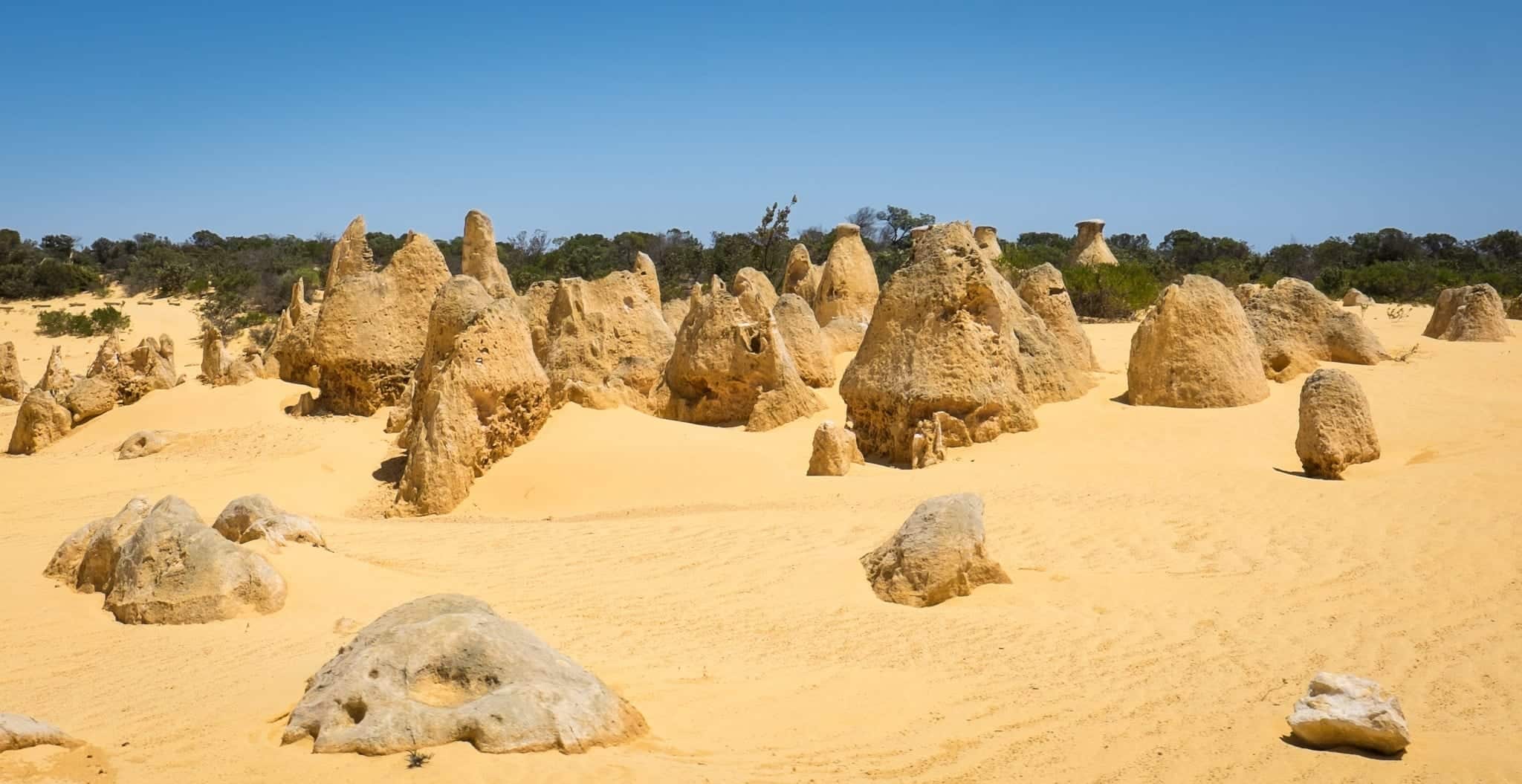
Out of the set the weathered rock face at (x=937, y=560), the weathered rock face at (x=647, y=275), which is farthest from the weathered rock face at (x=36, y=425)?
the weathered rock face at (x=937, y=560)

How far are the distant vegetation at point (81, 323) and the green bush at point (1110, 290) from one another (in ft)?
70.8

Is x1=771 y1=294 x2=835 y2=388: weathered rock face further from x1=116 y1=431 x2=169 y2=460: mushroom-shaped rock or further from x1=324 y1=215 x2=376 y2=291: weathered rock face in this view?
x1=116 y1=431 x2=169 y2=460: mushroom-shaped rock

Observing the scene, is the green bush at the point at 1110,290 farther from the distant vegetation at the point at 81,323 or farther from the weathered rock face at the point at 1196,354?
the distant vegetation at the point at 81,323

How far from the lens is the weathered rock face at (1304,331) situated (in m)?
14.8

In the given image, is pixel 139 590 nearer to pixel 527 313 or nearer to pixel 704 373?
pixel 704 373

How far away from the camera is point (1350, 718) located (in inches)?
154

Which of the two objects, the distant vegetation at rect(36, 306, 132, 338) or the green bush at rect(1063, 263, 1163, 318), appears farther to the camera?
the green bush at rect(1063, 263, 1163, 318)

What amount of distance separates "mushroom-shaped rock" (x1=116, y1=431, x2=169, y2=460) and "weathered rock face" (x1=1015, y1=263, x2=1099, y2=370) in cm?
1063

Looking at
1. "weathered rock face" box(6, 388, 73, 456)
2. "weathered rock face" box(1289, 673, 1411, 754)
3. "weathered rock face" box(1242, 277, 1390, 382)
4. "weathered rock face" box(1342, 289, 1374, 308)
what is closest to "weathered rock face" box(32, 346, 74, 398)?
"weathered rock face" box(6, 388, 73, 456)

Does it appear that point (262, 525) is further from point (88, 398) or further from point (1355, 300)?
point (1355, 300)

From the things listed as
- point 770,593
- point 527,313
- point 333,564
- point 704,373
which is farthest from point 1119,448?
point 527,313

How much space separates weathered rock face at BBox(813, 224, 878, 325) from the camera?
2056 centimetres

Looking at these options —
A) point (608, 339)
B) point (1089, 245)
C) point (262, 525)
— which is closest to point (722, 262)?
point (1089, 245)

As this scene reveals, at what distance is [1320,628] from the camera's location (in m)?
5.53
